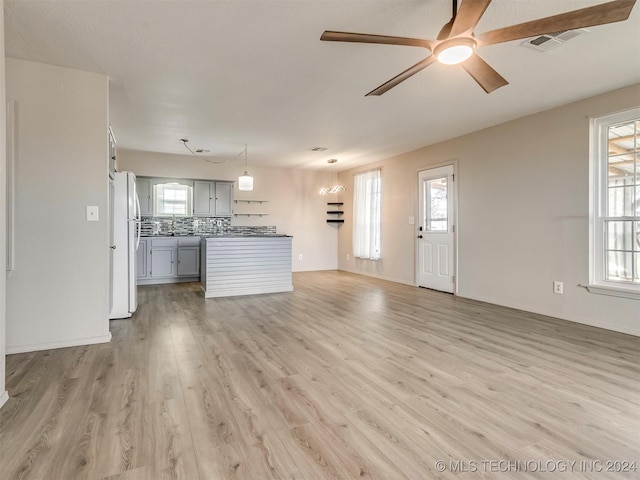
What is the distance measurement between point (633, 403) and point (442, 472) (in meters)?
1.45

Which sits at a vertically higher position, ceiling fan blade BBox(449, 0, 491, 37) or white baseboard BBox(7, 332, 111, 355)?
ceiling fan blade BBox(449, 0, 491, 37)

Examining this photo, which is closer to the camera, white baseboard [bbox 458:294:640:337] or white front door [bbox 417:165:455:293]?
white baseboard [bbox 458:294:640:337]

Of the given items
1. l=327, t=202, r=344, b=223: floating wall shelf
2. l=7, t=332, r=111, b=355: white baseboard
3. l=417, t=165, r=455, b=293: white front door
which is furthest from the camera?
l=327, t=202, r=344, b=223: floating wall shelf

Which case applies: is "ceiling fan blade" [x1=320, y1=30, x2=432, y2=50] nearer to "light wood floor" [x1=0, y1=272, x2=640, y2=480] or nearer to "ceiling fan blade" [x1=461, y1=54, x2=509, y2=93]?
"ceiling fan blade" [x1=461, y1=54, x2=509, y2=93]

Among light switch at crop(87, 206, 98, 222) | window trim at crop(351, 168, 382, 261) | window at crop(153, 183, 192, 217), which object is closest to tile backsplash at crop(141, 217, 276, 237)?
window at crop(153, 183, 192, 217)

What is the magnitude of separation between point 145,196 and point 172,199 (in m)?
0.50

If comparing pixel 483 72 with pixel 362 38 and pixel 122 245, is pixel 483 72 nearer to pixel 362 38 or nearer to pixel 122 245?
pixel 362 38

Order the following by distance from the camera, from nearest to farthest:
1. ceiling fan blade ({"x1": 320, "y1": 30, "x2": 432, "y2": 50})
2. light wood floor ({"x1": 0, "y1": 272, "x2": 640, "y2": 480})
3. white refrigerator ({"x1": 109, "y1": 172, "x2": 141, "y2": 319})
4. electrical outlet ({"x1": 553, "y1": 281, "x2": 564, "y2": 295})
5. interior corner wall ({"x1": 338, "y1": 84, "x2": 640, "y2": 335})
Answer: light wood floor ({"x1": 0, "y1": 272, "x2": 640, "y2": 480}) < ceiling fan blade ({"x1": 320, "y1": 30, "x2": 432, "y2": 50}) < interior corner wall ({"x1": 338, "y1": 84, "x2": 640, "y2": 335}) < white refrigerator ({"x1": 109, "y1": 172, "x2": 141, "y2": 319}) < electrical outlet ({"x1": 553, "y1": 281, "x2": 564, "y2": 295})

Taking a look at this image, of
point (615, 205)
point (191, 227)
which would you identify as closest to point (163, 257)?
point (191, 227)

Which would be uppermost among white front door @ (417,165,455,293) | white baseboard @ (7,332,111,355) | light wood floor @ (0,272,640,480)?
white front door @ (417,165,455,293)

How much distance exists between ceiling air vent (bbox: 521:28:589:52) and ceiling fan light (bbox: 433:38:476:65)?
0.85 m

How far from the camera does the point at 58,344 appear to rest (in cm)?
291

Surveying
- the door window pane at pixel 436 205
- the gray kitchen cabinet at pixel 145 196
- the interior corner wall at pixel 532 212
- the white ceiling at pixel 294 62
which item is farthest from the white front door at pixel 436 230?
the gray kitchen cabinet at pixel 145 196

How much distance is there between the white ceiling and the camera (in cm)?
223
